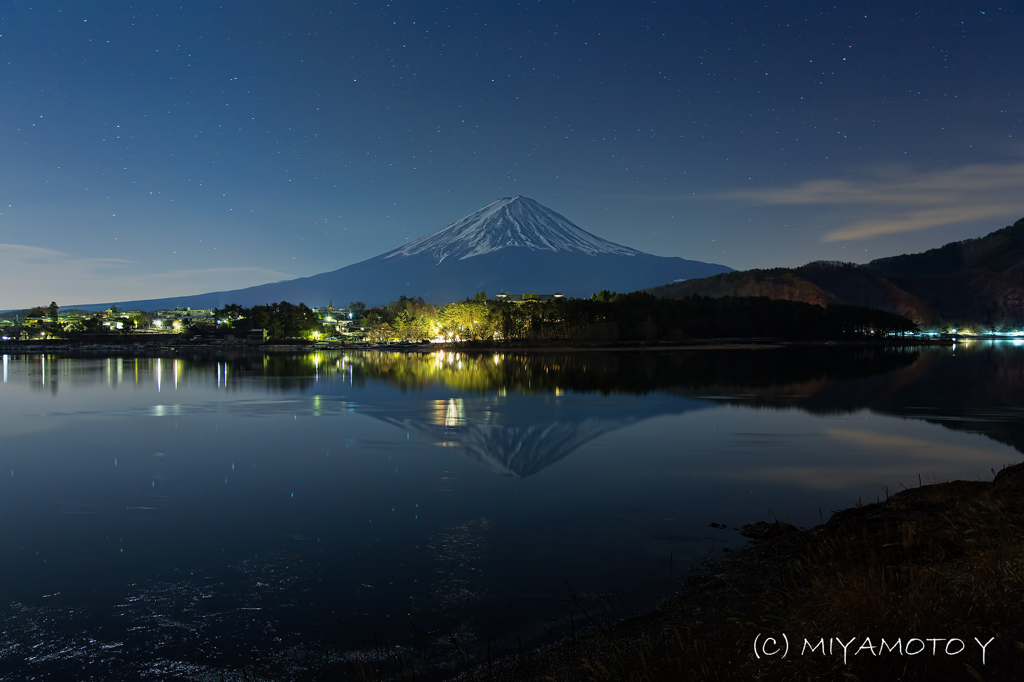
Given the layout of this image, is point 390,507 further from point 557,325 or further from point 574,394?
point 557,325

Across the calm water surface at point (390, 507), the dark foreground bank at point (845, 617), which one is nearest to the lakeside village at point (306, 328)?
the calm water surface at point (390, 507)

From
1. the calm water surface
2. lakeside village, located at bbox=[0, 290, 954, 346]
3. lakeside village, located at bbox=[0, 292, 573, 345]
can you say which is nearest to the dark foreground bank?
the calm water surface

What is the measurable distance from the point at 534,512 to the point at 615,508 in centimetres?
154

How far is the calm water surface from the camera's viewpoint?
313 inches

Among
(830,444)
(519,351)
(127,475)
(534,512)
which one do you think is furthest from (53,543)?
(519,351)

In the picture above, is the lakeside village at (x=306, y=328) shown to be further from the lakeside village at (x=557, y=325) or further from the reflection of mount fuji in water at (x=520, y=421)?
the reflection of mount fuji in water at (x=520, y=421)

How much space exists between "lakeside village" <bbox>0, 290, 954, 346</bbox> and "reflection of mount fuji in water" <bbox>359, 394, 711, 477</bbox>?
73.0 metres

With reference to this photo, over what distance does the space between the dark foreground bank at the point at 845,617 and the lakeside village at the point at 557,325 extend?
95.7 meters

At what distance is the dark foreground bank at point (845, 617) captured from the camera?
4984 mm

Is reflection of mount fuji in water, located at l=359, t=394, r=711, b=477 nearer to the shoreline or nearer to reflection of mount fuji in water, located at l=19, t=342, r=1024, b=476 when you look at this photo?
reflection of mount fuji in water, located at l=19, t=342, r=1024, b=476

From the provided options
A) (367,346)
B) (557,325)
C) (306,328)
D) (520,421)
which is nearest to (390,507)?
(520,421)

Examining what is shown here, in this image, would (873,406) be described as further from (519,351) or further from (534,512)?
(519,351)

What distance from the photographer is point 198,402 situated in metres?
34.0

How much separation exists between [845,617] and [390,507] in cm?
915
